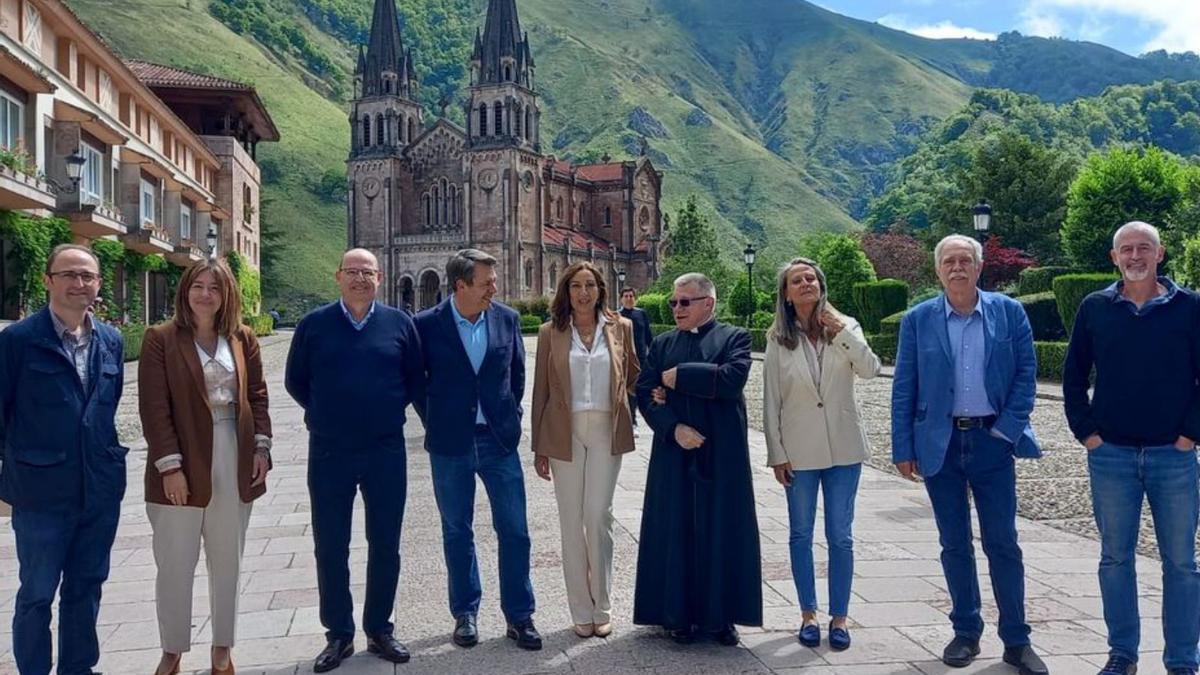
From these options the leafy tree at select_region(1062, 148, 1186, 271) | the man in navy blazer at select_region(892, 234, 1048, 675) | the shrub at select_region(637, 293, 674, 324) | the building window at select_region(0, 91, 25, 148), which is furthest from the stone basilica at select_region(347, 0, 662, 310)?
the man in navy blazer at select_region(892, 234, 1048, 675)

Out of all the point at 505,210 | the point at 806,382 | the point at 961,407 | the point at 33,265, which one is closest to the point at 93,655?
the point at 806,382

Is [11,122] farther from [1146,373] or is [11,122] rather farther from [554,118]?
[554,118]

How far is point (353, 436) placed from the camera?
15.6ft

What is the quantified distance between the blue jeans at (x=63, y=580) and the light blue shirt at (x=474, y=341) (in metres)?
1.75

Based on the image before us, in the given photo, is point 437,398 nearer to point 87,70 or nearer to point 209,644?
point 209,644

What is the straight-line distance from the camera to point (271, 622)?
5395mm

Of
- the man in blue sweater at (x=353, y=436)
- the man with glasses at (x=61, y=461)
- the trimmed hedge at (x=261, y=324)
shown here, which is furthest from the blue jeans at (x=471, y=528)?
the trimmed hedge at (x=261, y=324)

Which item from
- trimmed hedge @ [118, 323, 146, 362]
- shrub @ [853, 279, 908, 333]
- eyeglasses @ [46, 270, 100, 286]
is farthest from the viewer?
shrub @ [853, 279, 908, 333]

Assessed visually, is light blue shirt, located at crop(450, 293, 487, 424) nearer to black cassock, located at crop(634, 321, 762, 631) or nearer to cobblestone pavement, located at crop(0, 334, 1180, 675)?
black cassock, located at crop(634, 321, 762, 631)

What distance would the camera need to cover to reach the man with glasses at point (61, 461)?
405 cm

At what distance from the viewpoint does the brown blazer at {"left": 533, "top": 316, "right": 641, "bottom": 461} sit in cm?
509

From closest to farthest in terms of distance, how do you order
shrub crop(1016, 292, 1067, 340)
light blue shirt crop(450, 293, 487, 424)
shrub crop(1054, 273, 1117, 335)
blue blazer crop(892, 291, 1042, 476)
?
blue blazer crop(892, 291, 1042, 476) < light blue shirt crop(450, 293, 487, 424) < shrub crop(1054, 273, 1117, 335) < shrub crop(1016, 292, 1067, 340)

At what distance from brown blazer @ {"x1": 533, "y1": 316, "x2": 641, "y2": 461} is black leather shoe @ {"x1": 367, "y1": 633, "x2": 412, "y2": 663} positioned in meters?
1.18

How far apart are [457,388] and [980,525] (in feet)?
8.89
